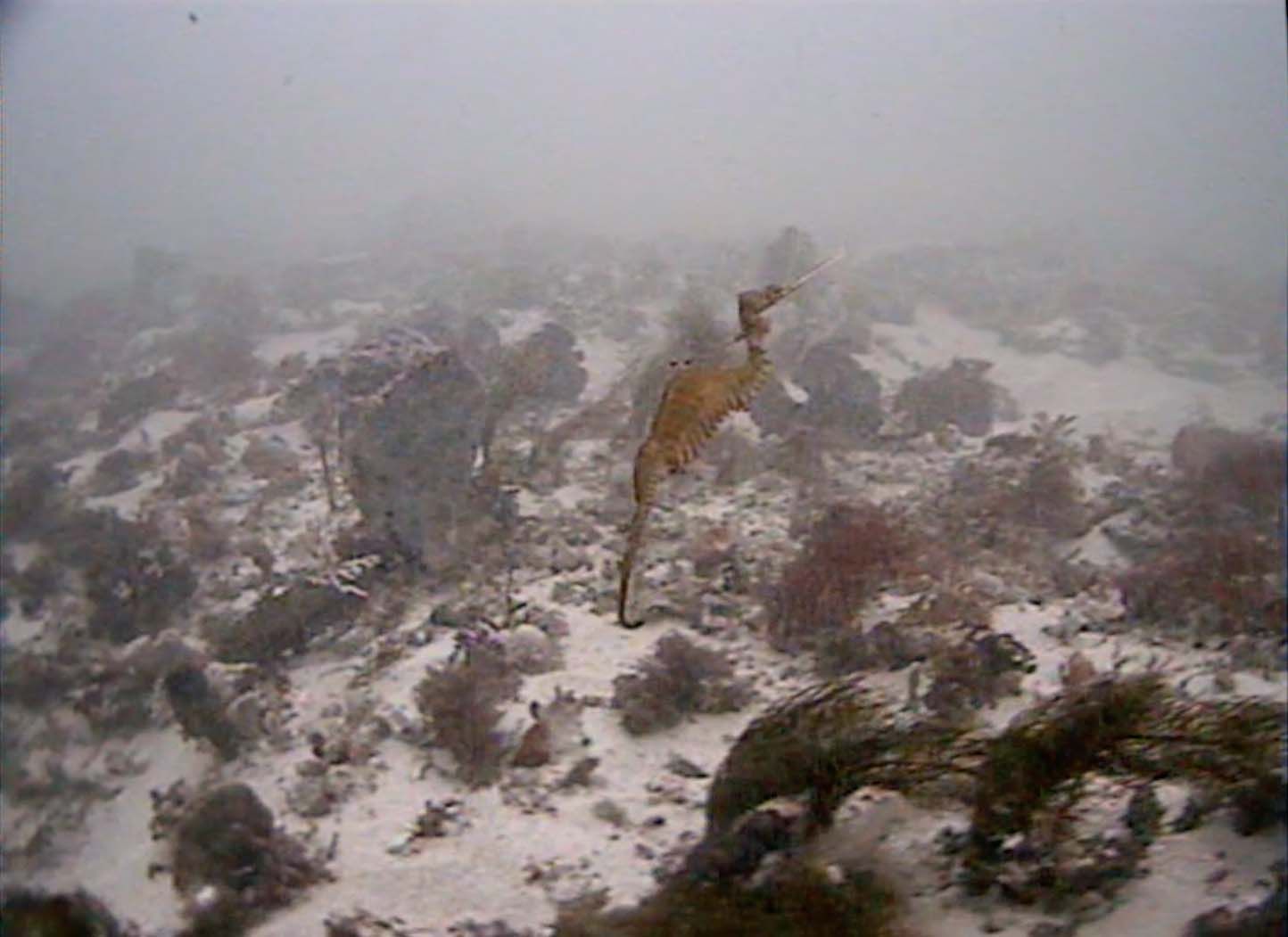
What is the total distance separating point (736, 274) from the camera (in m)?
16.1

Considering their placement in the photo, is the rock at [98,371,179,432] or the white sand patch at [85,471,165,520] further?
the rock at [98,371,179,432]

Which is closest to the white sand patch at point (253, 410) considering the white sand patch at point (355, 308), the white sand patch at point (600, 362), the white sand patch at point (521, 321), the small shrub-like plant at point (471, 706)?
the white sand patch at point (521, 321)

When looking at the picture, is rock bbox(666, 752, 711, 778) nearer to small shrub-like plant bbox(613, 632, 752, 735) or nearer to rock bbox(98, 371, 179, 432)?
small shrub-like plant bbox(613, 632, 752, 735)

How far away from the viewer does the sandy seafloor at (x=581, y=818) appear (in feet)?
10.4

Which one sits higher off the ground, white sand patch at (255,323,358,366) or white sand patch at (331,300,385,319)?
white sand patch at (331,300,385,319)

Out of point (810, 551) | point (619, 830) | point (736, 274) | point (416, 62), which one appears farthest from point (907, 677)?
point (416, 62)

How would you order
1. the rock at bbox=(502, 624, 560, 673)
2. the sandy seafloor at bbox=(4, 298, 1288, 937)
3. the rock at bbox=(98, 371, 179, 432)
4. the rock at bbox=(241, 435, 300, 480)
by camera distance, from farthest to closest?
the rock at bbox=(98, 371, 179, 432), the rock at bbox=(241, 435, 300, 480), the rock at bbox=(502, 624, 560, 673), the sandy seafloor at bbox=(4, 298, 1288, 937)

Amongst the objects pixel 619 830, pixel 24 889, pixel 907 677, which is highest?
pixel 907 677

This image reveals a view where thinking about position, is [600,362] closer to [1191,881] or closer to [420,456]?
[420,456]

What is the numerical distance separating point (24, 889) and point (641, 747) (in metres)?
2.75

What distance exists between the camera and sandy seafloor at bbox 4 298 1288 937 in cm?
318

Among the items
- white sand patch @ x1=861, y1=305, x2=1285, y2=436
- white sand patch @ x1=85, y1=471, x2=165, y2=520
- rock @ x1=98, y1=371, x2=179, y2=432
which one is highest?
white sand patch @ x1=861, y1=305, x2=1285, y2=436

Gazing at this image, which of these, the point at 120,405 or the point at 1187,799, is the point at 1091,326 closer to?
the point at 1187,799

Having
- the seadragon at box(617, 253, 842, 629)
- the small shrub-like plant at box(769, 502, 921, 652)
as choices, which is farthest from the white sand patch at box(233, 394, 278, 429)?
the seadragon at box(617, 253, 842, 629)
